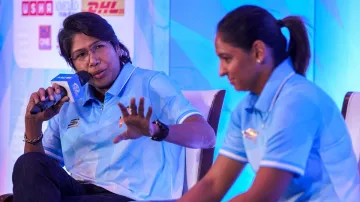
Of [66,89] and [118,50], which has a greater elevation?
[118,50]

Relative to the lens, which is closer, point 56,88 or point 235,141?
point 235,141

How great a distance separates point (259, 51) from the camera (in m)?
1.72

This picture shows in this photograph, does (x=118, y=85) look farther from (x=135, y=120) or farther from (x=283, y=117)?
(x=283, y=117)

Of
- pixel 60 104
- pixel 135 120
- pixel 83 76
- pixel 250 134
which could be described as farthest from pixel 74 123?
pixel 250 134

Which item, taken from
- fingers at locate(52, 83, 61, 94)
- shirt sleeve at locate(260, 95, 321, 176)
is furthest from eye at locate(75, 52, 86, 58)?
shirt sleeve at locate(260, 95, 321, 176)

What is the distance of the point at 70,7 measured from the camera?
408cm

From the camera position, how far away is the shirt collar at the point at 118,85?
2.67m

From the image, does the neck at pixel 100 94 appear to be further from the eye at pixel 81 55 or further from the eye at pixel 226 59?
the eye at pixel 226 59

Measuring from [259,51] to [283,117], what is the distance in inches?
7.6

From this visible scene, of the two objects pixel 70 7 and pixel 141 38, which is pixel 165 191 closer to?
pixel 141 38

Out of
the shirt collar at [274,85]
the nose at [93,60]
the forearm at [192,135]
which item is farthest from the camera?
the nose at [93,60]

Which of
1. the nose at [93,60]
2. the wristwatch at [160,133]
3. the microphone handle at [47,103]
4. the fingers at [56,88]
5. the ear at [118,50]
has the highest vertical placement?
the ear at [118,50]

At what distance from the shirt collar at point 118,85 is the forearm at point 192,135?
0.35 meters

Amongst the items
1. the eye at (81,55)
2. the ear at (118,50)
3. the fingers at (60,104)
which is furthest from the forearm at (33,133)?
the ear at (118,50)
